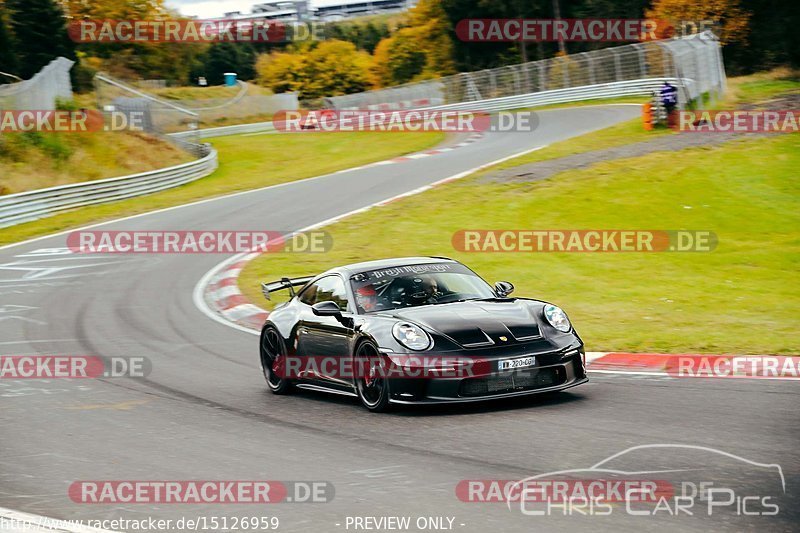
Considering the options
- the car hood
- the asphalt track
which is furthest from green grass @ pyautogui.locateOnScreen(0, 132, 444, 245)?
the car hood

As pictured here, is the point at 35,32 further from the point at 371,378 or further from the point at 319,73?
the point at 371,378

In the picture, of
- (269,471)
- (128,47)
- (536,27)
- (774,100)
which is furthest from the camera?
(128,47)

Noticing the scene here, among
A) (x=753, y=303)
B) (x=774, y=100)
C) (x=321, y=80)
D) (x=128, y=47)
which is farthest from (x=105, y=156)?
(x=128, y=47)

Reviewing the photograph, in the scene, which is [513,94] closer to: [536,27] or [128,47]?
[536,27]

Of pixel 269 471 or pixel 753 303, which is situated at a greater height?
pixel 269 471

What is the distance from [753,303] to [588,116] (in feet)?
93.7

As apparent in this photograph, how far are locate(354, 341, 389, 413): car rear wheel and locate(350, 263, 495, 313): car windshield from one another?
533 mm

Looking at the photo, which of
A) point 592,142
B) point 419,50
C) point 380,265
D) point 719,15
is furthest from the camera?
point 419,50

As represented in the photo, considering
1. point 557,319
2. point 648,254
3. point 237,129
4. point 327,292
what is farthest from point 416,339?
point 237,129

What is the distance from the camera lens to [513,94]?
5428 centimetres

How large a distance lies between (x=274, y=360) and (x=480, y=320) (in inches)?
101

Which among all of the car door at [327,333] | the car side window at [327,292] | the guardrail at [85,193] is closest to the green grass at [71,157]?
the guardrail at [85,193]

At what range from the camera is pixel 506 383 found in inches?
311

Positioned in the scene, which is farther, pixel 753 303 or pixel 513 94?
pixel 513 94
